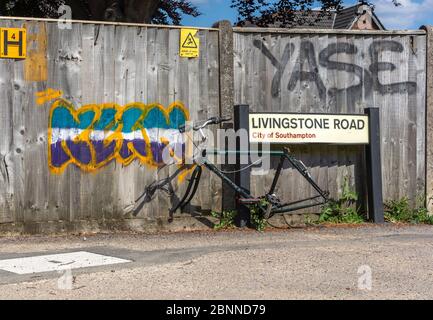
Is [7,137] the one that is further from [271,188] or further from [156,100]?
[271,188]

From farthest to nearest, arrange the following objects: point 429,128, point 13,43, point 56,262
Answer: point 429,128 < point 13,43 < point 56,262

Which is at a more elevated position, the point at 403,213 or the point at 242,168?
the point at 242,168

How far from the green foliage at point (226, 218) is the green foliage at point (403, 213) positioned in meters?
2.20

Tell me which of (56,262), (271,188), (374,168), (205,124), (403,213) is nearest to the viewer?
(56,262)

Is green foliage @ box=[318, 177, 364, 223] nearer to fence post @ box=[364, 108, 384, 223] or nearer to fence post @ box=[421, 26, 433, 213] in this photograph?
fence post @ box=[364, 108, 384, 223]

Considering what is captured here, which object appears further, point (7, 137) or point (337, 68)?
point (337, 68)

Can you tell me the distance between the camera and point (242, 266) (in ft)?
20.7

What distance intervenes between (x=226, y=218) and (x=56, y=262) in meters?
2.81

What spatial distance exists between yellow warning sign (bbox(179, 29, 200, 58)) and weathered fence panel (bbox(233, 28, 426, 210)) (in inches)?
21.4

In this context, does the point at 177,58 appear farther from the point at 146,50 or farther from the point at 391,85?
the point at 391,85

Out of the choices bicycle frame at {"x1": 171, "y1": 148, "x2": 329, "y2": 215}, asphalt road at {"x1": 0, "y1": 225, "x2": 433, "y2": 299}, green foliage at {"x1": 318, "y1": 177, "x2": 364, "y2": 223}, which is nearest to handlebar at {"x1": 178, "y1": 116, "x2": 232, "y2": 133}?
bicycle frame at {"x1": 171, "y1": 148, "x2": 329, "y2": 215}

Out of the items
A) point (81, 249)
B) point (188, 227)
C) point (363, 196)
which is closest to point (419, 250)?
point (363, 196)

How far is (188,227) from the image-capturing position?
8.67 m

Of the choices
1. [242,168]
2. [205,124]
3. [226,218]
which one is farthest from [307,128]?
[226,218]
